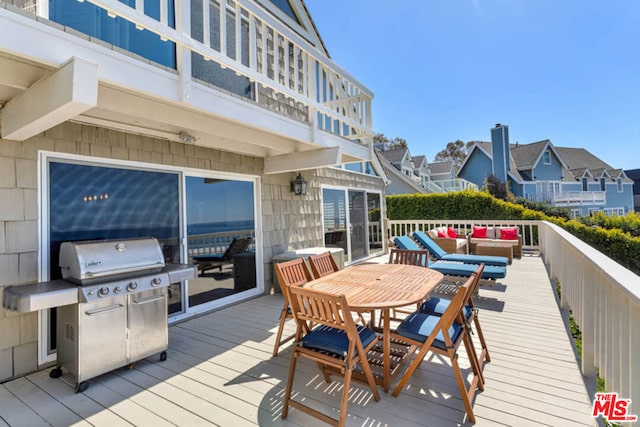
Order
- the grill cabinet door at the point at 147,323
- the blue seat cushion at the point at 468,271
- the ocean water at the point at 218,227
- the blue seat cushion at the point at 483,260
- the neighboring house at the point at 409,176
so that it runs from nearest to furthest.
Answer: the grill cabinet door at the point at 147,323
the ocean water at the point at 218,227
the blue seat cushion at the point at 468,271
the blue seat cushion at the point at 483,260
the neighboring house at the point at 409,176

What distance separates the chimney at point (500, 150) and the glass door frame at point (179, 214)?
58.2ft

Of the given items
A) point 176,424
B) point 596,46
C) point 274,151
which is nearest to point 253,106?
point 274,151

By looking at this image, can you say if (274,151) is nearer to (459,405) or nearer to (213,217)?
(213,217)

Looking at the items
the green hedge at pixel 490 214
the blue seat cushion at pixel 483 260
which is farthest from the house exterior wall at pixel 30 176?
the green hedge at pixel 490 214

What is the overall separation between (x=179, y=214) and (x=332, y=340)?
9.51ft

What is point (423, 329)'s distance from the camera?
2299 millimetres

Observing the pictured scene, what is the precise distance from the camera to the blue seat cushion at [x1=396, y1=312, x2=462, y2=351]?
2158 millimetres

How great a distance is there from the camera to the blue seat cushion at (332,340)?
205 cm

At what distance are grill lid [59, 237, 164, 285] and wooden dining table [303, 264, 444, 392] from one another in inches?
62.8

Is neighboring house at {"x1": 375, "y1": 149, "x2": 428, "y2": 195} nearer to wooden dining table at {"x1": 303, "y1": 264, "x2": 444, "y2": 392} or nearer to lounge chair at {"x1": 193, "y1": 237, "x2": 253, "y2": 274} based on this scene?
lounge chair at {"x1": 193, "y1": 237, "x2": 253, "y2": 274}

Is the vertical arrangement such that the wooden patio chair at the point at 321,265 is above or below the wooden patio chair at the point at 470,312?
above

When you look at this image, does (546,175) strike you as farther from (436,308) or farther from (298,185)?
(436,308)

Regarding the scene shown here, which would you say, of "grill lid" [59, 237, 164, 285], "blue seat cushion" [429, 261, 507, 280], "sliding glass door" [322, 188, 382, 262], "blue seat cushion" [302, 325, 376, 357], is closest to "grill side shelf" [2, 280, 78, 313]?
"grill lid" [59, 237, 164, 285]

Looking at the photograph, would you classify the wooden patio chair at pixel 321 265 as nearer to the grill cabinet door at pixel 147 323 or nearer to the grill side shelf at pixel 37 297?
the grill cabinet door at pixel 147 323
